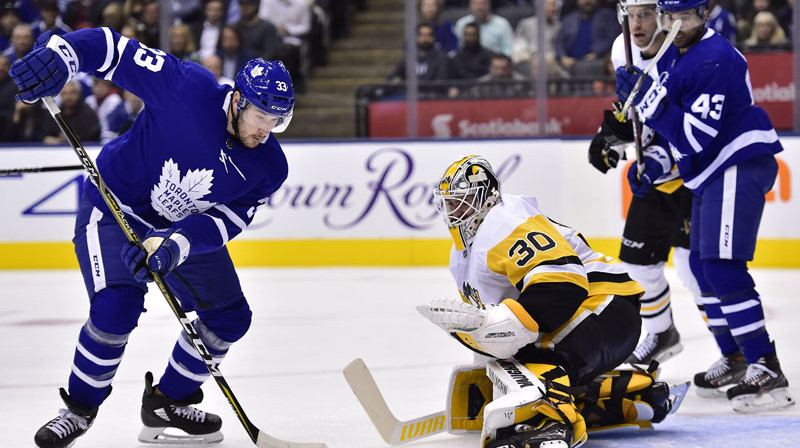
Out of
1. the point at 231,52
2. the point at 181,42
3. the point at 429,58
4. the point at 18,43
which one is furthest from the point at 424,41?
the point at 18,43

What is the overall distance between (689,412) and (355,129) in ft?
13.0

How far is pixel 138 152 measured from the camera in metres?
2.83

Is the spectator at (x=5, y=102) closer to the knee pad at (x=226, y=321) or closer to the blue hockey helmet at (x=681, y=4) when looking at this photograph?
the knee pad at (x=226, y=321)

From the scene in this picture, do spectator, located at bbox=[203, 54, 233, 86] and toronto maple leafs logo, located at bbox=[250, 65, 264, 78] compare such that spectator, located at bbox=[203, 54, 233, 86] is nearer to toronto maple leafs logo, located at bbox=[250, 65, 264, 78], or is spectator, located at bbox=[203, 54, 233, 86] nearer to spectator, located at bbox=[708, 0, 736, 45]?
spectator, located at bbox=[708, 0, 736, 45]

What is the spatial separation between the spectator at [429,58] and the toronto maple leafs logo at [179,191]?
13.1ft

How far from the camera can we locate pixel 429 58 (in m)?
6.72

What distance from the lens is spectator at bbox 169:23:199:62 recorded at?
6871 millimetres

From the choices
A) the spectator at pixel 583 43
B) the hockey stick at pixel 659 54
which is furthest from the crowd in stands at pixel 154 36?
the hockey stick at pixel 659 54

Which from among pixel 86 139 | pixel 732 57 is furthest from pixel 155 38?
pixel 732 57

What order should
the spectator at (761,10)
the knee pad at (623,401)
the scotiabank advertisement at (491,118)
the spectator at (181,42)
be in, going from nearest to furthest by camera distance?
the knee pad at (623,401)
the spectator at (761,10)
the scotiabank advertisement at (491,118)
the spectator at (181,42)

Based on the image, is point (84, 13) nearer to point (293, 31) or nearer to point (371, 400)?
point (293, 31)

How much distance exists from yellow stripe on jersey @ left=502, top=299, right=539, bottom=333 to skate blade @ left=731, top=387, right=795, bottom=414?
0.93m

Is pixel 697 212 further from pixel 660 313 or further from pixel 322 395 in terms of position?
pixel 322 395

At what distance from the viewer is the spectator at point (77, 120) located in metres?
6.71
